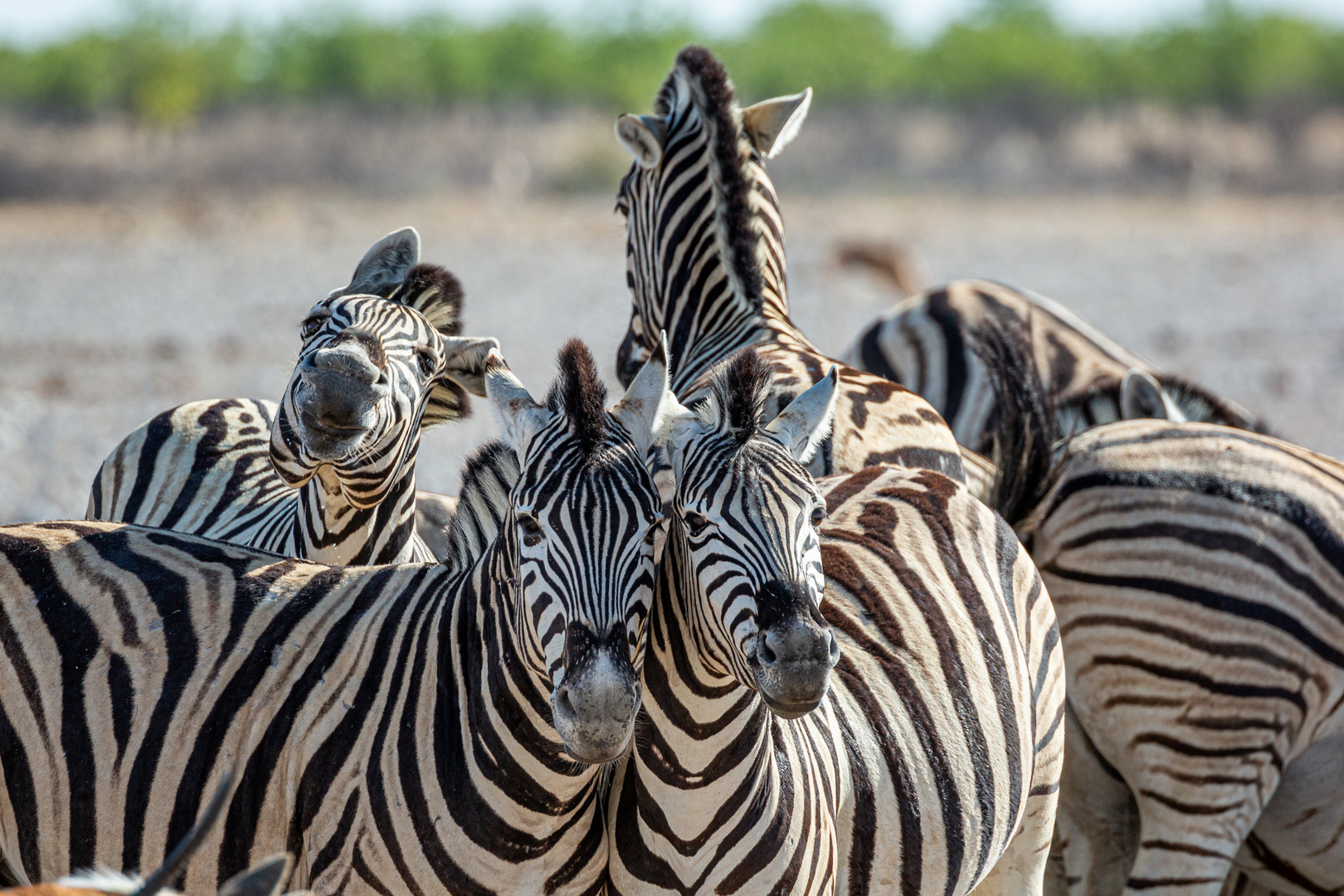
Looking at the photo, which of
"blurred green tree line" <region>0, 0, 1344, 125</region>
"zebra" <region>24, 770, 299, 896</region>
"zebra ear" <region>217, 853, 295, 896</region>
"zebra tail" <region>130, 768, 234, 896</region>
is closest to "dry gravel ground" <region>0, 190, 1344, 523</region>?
"zebra" <region>24, 770, 299, 896</region>

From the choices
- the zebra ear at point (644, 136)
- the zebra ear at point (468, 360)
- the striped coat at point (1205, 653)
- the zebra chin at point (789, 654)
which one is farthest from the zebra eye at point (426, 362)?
the striped coat at point (1205, 653)

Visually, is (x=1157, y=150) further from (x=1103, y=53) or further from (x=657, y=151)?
(x=657, y=151)

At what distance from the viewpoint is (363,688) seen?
3359mm

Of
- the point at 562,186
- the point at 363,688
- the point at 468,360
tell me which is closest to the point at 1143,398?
the point at 468,360

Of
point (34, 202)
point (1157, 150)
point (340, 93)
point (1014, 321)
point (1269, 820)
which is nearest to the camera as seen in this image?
point (1269, 820)

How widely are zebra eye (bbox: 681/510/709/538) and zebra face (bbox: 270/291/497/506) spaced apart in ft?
4.44

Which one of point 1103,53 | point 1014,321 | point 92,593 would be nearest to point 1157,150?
point 1103,53

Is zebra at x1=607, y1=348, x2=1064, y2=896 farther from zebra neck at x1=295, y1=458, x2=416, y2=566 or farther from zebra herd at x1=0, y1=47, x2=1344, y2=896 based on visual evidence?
zebra neck at x1=295, y1=458, x2=416, y2=566

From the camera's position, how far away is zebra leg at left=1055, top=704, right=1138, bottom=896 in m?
4.86

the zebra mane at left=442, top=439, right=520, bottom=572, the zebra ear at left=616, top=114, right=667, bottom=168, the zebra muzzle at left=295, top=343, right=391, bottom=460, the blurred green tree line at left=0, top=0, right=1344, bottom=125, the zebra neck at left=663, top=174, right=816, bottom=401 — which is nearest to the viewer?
the zebra mane at left=442, top=439, right=520, bottom=572

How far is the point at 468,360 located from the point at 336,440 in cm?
70

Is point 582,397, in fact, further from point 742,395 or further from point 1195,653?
point 1195,653

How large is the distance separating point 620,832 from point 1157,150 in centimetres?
3537

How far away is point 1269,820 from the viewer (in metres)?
4.69
